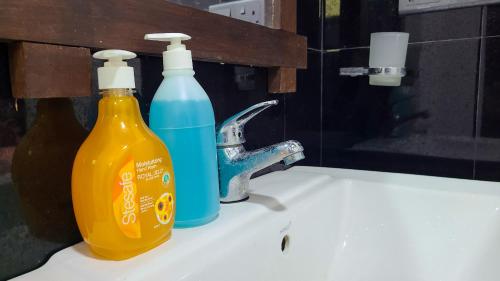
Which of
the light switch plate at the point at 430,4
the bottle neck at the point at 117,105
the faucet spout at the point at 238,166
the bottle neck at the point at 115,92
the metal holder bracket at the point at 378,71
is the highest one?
the light switch plate at the point at 430,4

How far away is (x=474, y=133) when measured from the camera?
81 centimetres

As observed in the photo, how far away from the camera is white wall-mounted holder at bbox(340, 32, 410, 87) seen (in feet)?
2.70

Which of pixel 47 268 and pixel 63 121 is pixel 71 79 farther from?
pixel 47 268

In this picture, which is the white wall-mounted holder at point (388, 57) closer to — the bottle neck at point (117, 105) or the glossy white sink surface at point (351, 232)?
the glossy white sink surface at point (351, 232)

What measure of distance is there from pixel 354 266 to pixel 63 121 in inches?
20.6

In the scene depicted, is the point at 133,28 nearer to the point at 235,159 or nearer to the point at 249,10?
the point at 235,159

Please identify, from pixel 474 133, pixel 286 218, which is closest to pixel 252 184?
pixel 286 218

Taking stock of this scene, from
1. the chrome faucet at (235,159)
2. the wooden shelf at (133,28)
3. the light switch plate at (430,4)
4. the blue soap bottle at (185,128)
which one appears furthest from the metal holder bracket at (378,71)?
the blue soap bottle at (185,128)

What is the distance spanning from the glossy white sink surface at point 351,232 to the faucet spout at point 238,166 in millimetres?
21

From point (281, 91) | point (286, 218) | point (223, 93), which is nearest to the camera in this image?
point (286, 218)

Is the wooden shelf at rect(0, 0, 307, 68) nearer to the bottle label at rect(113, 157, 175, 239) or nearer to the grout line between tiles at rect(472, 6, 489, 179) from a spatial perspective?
the bottle label at rect(113, 157, 175, 239)

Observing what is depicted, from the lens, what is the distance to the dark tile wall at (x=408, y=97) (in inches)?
31.3

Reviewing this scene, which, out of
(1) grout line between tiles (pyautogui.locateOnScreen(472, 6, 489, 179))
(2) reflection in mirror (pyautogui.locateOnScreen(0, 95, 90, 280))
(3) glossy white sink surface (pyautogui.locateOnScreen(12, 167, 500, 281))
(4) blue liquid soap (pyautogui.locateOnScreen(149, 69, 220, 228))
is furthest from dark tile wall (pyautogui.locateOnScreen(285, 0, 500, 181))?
(2) reflection in mirror (pyautogui.locateOnScreen(0, 95, 90, 280))

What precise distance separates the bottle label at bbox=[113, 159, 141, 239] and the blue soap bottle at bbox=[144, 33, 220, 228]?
0.27 feet
